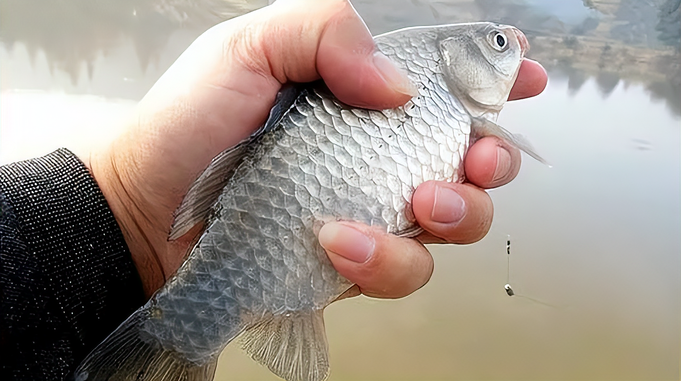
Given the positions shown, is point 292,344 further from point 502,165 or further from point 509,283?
point 509,283

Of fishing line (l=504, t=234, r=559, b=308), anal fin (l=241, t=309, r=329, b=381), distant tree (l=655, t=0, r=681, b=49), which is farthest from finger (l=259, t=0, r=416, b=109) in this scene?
distant tree (l=655, t=0, r=681, b=49)

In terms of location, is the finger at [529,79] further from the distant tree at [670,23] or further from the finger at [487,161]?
the distant tree at [670,23]

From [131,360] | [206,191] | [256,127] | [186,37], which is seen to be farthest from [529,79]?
[186,37]

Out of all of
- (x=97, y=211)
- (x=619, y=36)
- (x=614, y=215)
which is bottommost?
(x=614, y=215)

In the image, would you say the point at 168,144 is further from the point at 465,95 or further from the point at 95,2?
the point at 95,2

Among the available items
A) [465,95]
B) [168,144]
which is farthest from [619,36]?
[168,144]

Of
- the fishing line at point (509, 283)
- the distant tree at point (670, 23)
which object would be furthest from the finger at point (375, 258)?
the distant tree at point (670, 23)
